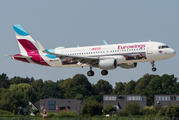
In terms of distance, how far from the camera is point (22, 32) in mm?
72062

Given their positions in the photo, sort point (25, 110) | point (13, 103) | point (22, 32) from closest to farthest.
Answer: point (22, 32)
point (13, 103)
point (25, 110)

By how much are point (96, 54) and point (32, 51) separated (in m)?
13.5

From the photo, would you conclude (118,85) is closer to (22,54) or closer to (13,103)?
(13,103)

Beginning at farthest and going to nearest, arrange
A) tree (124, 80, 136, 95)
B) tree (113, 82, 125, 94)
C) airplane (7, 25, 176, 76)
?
tree (113, 82, 125, 94), tree (124, 80, 136, 95), airplane (7, 25, 176, 76)

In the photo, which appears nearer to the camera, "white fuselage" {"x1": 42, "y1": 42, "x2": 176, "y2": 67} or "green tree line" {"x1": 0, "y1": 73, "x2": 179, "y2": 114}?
"white fuselage" {"x1": 42, "y1": 42, "x2": 176, "y2": 67}

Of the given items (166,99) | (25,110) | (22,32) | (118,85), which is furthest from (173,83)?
(22,32)

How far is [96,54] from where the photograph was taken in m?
63.6

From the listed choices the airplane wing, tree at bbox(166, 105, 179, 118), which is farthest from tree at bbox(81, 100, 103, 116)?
the airplane wing

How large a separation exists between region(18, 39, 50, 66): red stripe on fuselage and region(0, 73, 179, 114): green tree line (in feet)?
123

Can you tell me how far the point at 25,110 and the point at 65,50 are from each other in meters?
53.1

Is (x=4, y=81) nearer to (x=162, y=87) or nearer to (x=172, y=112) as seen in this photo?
(x=162, y=87)

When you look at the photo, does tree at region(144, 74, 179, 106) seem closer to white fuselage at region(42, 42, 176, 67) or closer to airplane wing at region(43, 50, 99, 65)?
airplane wing at region(43, 50, 99, 65)

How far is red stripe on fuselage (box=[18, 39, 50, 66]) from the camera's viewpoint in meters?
68.5

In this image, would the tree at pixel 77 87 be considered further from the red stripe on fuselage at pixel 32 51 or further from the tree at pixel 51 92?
the red stripe on fuselage at pixel 32 51
